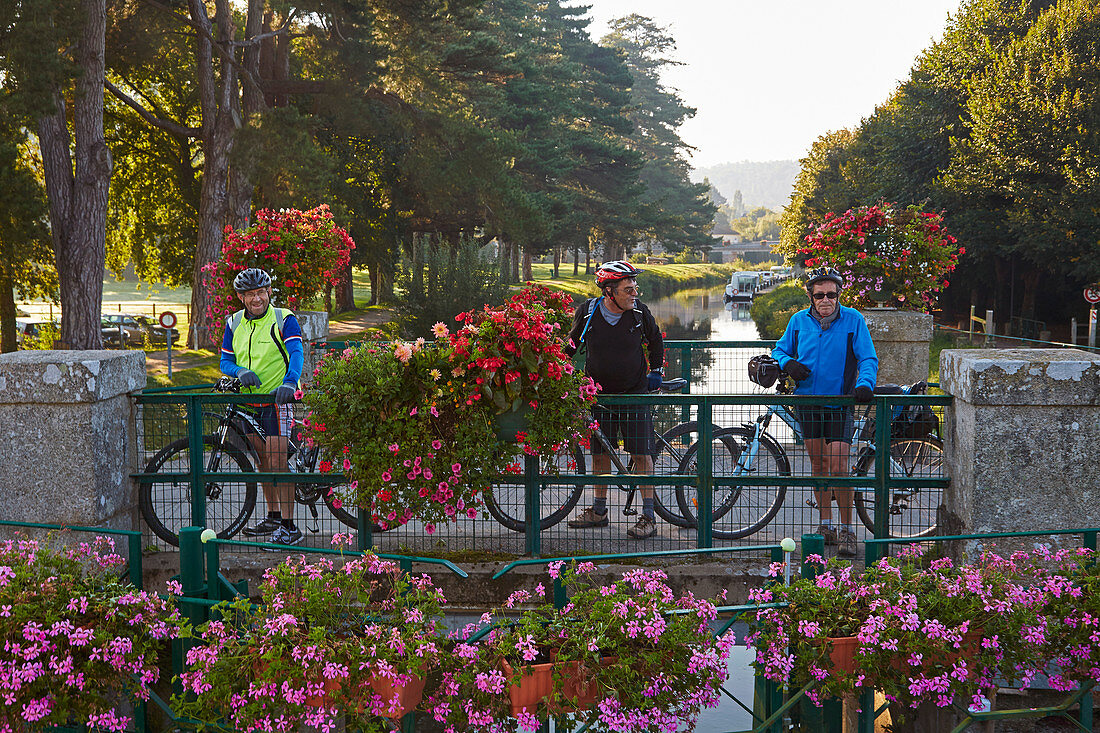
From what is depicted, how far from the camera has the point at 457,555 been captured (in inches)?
225

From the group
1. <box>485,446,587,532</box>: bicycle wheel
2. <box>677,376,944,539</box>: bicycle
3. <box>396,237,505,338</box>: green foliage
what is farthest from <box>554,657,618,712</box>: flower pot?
<box>396,237,505,338</box>: green foliage

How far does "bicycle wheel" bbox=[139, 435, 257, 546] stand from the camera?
19.6 ft

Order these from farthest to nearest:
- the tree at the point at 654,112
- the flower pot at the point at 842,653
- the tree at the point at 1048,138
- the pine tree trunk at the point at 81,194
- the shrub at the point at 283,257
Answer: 1. the tree at the point at 654,112
2. the tree at the point at 1048,138
3. the pine tree trunk at the point at 81,194
4. the shrub at the point at 283,257
5. the flower pot at the point at 842,653

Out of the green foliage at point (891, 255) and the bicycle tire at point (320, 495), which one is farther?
the green foliage at point (891, 255)

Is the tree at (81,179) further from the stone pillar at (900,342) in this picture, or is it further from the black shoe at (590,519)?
the black shoe at (590,519)

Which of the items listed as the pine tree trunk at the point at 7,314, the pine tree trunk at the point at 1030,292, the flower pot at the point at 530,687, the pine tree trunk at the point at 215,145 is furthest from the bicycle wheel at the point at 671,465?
the pine tree trunk at the point at 1030,292

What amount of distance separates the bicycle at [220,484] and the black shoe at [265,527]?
8cm

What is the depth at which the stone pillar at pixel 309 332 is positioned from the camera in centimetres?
1126

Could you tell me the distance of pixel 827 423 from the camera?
19.6ft

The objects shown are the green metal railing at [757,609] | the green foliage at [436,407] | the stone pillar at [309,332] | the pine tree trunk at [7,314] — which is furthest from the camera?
the pine tree trunk at [7,314]

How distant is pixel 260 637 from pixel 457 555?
2067mm

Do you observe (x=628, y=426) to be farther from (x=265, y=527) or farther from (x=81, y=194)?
(x=81, y=194)

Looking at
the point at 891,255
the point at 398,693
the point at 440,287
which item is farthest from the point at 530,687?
the point at 440,287

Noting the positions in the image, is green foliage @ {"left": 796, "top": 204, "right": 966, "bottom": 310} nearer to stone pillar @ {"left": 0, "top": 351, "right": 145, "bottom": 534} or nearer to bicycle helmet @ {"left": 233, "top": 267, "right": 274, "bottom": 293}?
bicycle helmet @ {"left": 233, "top": 267, "right": 274, "bottom": 293}
